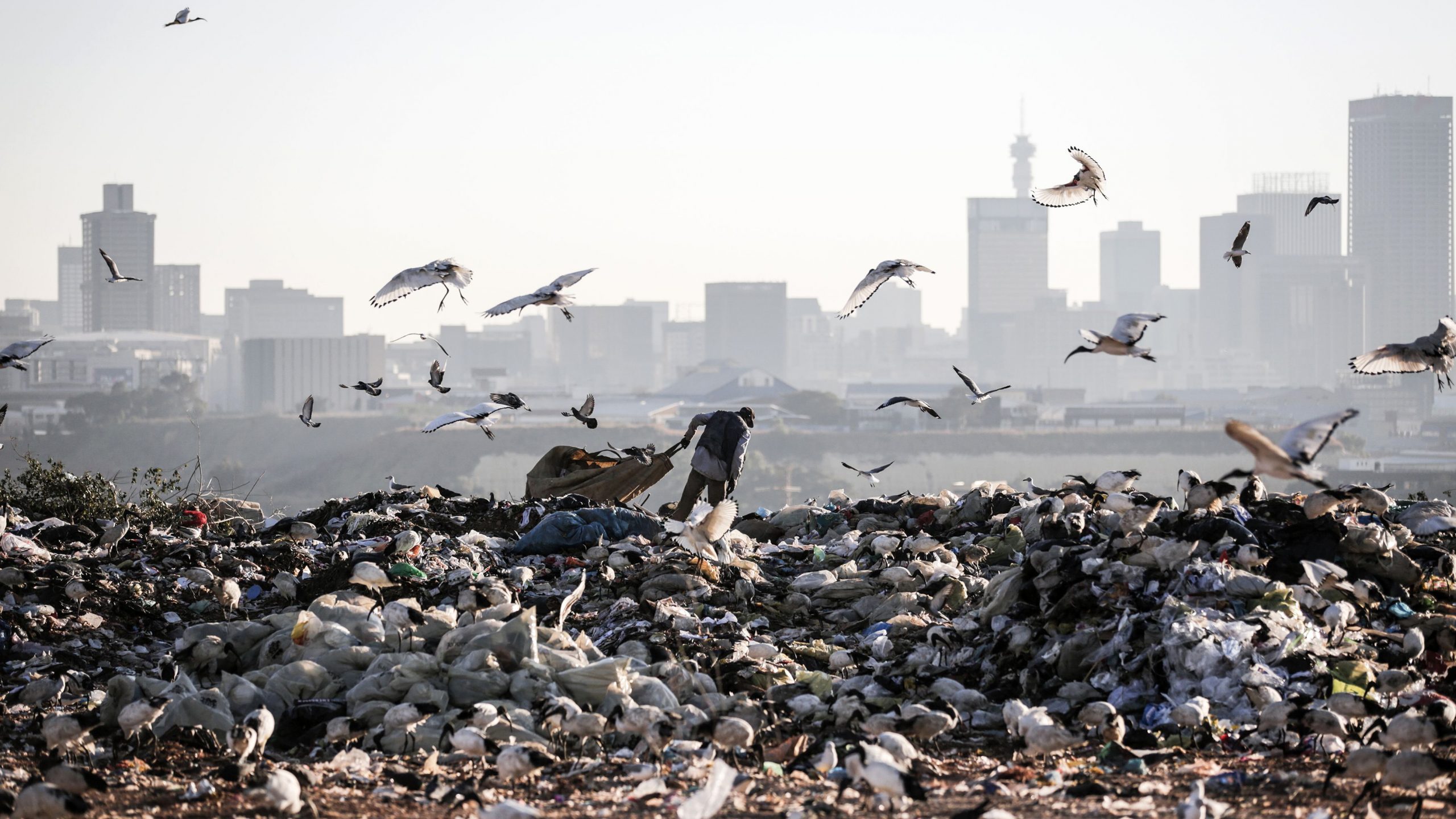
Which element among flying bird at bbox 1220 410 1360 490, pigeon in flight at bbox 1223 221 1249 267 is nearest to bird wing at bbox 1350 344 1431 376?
pigeon in flight at bbox 1223 221 1249 267

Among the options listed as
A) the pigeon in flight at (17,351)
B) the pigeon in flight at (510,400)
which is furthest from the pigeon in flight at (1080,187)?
the pigeon in flight at (17,351)

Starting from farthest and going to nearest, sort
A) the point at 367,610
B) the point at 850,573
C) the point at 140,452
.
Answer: the point at 140,452, the point at 850,573, the point at 367,610

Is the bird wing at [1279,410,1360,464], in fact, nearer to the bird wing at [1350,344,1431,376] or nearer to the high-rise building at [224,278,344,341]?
the bird wing at [1350,344,1431,376]

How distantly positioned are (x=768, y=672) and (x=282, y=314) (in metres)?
150

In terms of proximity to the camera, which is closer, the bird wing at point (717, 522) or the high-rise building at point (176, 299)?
the bird wing at point (717, 522)

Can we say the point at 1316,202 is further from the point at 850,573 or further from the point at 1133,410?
the point at 1133,410

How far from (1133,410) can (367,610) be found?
7582 cm

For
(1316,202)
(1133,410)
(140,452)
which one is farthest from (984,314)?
(1316,202)

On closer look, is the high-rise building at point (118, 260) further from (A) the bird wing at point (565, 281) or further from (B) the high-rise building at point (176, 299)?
(A) the bird wing at point (565, 281)

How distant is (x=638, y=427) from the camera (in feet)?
225

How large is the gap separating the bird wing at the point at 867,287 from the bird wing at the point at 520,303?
66.6 inches

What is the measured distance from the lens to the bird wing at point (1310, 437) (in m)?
4.69

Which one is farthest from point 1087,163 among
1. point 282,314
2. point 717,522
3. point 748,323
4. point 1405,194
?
point 282,314

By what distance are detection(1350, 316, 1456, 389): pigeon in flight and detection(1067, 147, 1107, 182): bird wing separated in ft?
5.23
